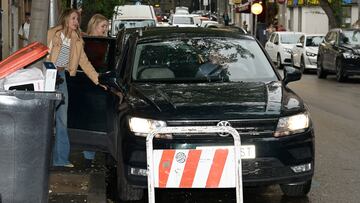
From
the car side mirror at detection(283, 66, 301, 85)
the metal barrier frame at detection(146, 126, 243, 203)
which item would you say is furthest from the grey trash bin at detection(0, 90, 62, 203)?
the car side mirror at detection(283, 66, 301, 85)

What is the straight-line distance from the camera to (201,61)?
757 cm

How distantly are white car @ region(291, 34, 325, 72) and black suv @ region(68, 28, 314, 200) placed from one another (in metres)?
16.3

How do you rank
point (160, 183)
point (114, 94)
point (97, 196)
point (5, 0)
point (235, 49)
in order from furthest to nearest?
1. point (5, 0)
2. point (235, 49)
3. point (114, 94)
4. point (97, 196)
5. point (160, 183)

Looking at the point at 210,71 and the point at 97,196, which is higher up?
the point at 210,71

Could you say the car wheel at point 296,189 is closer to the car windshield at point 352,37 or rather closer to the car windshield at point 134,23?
the car windshield at point 352,37

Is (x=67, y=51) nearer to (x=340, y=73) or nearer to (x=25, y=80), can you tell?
(x=25, y=80)

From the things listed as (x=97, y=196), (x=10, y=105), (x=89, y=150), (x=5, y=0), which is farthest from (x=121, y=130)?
(x=5, y=0)

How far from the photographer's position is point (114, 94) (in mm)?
7289

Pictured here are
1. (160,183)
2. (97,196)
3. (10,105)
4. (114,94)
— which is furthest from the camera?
(114,94)

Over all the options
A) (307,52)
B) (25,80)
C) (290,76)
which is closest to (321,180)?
(290,76)

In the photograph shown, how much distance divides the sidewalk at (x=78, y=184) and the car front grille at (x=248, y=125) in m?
1.15

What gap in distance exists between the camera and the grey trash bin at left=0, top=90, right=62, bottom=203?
15.0 feet

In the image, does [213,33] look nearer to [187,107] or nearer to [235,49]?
[235,49]

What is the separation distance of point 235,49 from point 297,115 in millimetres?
1738
